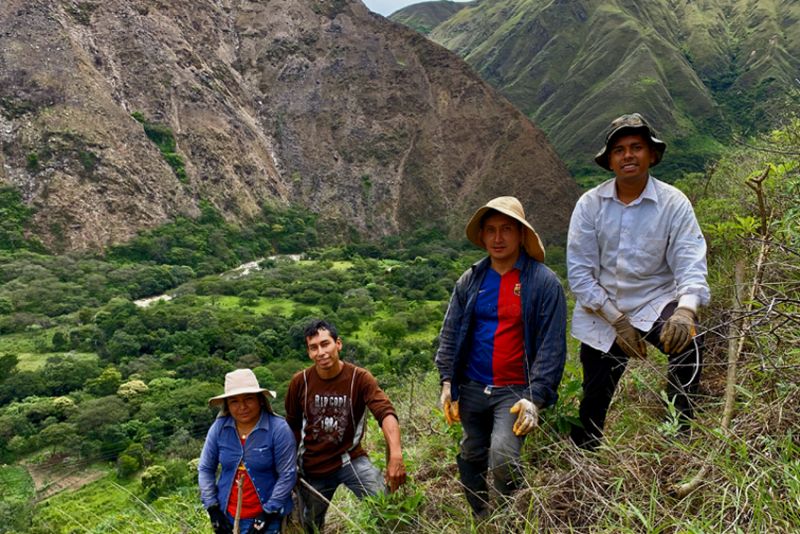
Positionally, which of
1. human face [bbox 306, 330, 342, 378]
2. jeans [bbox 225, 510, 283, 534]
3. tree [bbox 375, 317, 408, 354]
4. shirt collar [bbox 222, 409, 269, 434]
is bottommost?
tree [bbox 375, 317, 408, 354]

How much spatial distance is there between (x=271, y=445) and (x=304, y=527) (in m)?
0.43

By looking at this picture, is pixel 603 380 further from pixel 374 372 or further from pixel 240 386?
pixel 374 372

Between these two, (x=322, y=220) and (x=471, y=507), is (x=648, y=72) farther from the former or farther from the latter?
(x=471, y=507)

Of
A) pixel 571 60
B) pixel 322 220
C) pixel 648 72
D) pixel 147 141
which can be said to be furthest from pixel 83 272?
pixel 571 60

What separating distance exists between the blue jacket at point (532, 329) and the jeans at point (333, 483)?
0.78 metres

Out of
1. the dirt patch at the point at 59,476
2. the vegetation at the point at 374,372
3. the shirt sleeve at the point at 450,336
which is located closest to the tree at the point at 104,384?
the vegetation at the point at 374,372

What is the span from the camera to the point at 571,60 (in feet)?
264

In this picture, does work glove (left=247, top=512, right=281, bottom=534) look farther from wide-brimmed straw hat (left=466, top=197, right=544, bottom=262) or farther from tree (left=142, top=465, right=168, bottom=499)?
tree (left=142, top=465, right=168, bottom=499)

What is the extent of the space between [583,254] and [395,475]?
126 centimetres

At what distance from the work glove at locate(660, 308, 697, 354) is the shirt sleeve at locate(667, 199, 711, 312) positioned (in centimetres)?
4

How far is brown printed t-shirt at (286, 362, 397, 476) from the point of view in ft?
9.00

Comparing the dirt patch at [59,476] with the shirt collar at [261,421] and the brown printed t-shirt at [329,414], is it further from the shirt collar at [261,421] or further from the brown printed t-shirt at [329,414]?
the brown printed t-shirt at [329,414]

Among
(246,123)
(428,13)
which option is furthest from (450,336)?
(428,13)

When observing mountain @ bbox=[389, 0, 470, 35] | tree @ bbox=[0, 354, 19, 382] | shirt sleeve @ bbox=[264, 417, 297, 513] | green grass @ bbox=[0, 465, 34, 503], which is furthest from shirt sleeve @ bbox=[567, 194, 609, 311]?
mountain @ bbox=[389, 0, 470, 35]
